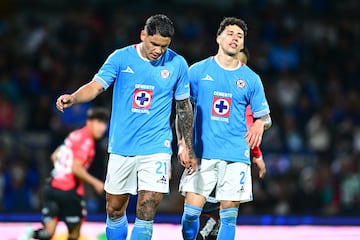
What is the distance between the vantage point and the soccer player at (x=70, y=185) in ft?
30.2

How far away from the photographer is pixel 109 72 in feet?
25.3

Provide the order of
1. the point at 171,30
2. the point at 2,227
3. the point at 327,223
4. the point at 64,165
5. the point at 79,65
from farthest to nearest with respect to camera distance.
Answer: the point at 79,65 → the point at 327,223 → the point at 2,227 → the point at 64,165 → the point at 171,30

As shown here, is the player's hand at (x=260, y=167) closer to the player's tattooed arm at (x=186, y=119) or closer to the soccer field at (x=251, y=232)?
the player's tattooed arm at (x=186, y=119)

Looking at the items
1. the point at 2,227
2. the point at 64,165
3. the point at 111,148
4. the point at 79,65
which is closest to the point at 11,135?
the point at 79,65

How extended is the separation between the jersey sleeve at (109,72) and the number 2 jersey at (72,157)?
160cm

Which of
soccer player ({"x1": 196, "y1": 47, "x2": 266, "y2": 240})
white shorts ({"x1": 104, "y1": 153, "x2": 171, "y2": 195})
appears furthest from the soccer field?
white shorts ({"x1": 104, "y1": 153, "x2": 171, "y2": 195})

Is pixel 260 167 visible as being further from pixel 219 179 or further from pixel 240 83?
pixel 240 83

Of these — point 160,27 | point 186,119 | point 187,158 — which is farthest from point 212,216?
point 160,27

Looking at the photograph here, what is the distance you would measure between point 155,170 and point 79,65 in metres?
7.47

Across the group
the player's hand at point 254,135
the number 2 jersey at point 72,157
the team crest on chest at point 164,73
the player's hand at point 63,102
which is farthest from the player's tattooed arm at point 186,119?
the number 2 jersey at point 72,157

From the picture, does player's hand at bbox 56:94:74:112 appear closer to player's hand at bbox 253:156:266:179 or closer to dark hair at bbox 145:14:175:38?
dark hair at bbox 145:14:175:38

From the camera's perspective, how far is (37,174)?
13.6 m

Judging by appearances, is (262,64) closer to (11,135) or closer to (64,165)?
(11,135)

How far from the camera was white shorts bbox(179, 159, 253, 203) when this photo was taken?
803cm
